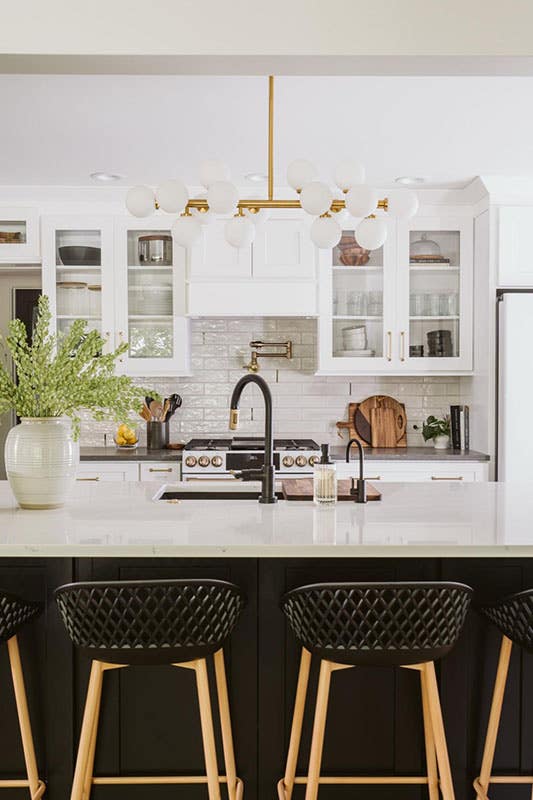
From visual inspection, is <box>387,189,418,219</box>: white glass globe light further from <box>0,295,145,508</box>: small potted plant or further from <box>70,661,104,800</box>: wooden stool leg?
<box>70,661,104,800</box>: wooden stool leg

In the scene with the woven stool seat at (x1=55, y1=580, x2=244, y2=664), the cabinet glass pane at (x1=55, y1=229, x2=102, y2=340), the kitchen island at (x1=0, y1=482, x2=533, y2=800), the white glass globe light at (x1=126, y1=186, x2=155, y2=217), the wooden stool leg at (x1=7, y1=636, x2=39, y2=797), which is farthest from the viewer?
the cabinet glass pane at (x1=55, y1=229, x2=102, y2=340)

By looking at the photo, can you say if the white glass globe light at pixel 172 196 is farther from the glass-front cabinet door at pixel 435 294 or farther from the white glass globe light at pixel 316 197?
the glass-front cabinet door at pixel 435 294

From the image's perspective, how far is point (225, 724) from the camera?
6.59ft

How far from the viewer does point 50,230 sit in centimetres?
469

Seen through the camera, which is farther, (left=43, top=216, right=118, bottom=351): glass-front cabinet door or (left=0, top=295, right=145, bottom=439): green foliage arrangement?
(left=43, top=216, right=118, bottom=351): glass-front cabinet door

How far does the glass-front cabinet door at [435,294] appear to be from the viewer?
4680mm

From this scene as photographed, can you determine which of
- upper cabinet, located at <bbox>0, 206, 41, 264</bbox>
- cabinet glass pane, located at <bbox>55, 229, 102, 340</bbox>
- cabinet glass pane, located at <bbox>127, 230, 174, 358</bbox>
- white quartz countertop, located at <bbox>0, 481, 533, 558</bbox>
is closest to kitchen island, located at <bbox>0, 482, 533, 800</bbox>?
white quartz countertop, located at <bbox>0, 481, 533, 558</bbox>

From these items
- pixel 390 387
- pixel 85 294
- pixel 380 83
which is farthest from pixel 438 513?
pixel 85 294

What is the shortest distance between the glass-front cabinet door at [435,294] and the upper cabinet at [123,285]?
1.39m

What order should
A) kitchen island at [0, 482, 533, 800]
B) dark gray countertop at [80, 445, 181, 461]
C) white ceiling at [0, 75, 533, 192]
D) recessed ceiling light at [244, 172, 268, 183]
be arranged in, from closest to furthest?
kitchen island at [0, 482, 533, 800] < white ceiling at [0, 75, 533, 192] < recessed ceiling light at [244, 172, 268, 183] < dark gray countertop at [80, 445, 181, 461]

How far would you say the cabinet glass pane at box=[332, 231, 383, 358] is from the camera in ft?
15.5

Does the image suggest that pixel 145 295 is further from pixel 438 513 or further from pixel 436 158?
pixel 438 513

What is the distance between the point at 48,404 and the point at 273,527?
800mm

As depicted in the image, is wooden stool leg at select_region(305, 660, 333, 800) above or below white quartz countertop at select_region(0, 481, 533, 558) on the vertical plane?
below
